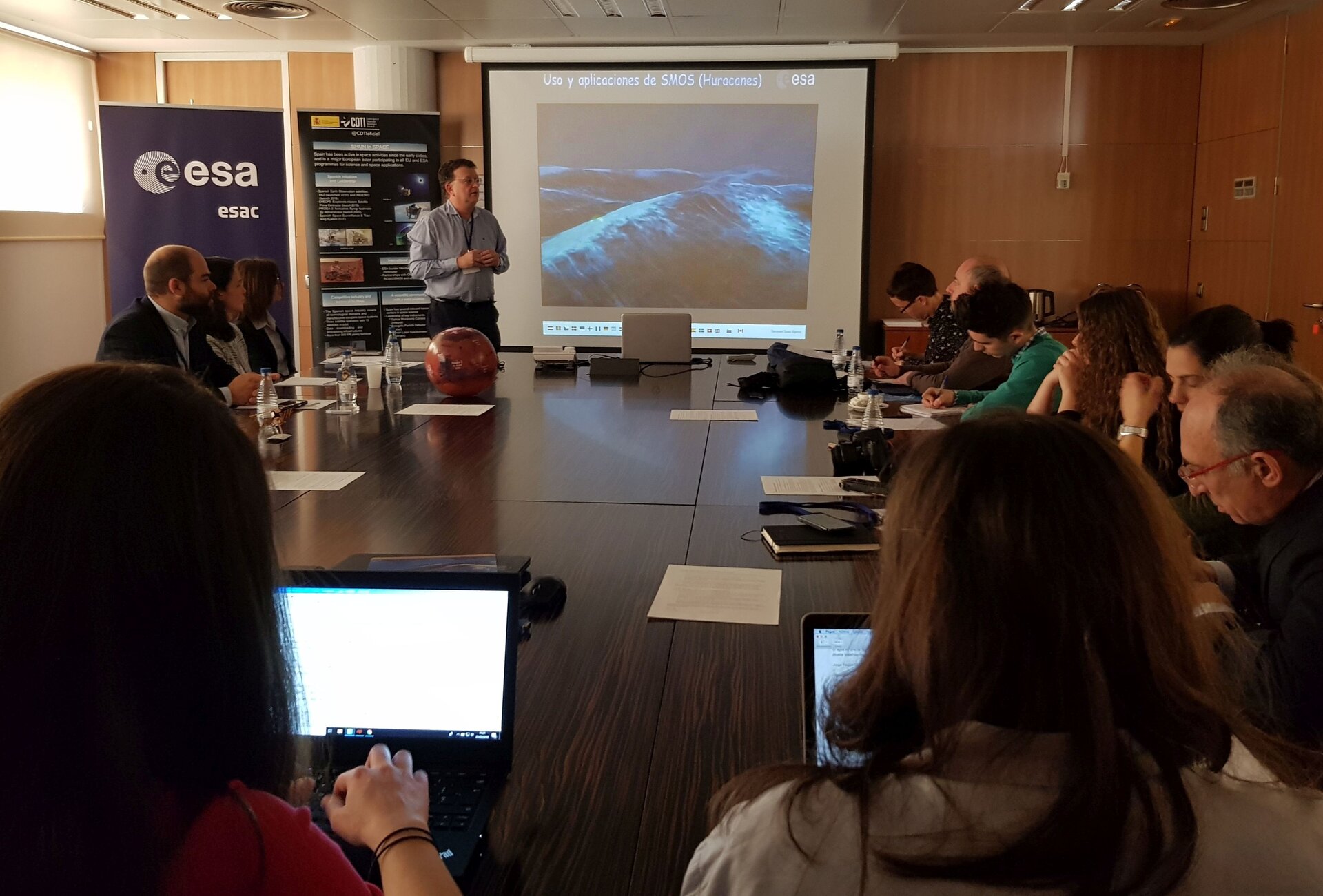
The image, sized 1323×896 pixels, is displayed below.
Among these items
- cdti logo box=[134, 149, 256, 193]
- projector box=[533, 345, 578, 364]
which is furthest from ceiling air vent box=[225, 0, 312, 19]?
projector box=[533, 345, 578, 364]


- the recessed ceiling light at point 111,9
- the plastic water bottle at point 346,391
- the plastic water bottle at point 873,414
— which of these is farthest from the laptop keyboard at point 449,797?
the recessed ceiling light at point 111,9

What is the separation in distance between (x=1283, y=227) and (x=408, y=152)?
533cm

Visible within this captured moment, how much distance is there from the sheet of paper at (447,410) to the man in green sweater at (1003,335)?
61.8 inches

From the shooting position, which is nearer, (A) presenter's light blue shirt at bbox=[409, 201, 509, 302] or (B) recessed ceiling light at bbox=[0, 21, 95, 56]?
(A) presenter's light blue shirt at bbox=[409, 201, 509, 302]

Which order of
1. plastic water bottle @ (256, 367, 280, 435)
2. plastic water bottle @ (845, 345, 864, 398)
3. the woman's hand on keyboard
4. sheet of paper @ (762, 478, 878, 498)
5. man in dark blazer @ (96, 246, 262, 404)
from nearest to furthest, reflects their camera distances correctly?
the woman's hand on keyboard
sheet of paper @ (762, 478, 878, 498)
plastic water bottle @ (256, 367, 280, 435)
man in dark blazer @ (96, 246, 262, 404)
plastic water bottle @ (845, 345, 864, 398)

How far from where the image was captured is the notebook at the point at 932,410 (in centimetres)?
366

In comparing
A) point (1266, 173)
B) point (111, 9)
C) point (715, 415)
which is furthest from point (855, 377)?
point (111, 9)

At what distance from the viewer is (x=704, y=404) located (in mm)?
3898

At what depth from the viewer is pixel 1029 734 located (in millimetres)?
744

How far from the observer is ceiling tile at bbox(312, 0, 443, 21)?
594cm

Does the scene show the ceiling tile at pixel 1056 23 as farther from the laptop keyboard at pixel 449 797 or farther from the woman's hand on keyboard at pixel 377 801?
the woman's hand on keyboard at pixel 377 801

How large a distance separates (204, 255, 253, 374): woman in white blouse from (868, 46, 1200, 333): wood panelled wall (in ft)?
14.1

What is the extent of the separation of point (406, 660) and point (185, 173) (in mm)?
→ 6877

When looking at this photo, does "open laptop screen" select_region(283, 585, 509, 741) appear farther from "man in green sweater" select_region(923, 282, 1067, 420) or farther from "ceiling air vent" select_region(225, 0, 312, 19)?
"ceiling air vent" select_region(225, 0, 312, 19)
